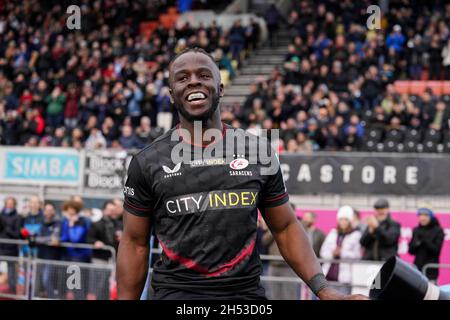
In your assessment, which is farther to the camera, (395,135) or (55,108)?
(55,108)

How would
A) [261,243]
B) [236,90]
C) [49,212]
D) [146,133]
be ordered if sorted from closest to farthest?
[261,243] → [49,212] → [146,133] → [236,90]

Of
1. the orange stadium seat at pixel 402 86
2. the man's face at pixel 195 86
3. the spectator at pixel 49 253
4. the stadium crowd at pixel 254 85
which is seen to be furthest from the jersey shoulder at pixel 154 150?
the orange stadium seat at pixel 402 86

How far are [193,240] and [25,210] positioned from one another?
32.1ft

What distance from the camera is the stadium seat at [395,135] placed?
1548 centimetres

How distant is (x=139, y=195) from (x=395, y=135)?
12.1 meters

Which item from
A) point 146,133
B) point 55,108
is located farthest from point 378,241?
point 55,108

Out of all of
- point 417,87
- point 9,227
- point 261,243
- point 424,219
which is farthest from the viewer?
point 417,87

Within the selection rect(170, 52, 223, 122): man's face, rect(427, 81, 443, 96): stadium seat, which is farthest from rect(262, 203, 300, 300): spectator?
rect(427, 81, 443, 96): stadium seat

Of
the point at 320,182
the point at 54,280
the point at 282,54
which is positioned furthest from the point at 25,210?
the point at 282,54

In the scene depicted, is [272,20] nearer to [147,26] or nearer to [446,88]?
[147,26]

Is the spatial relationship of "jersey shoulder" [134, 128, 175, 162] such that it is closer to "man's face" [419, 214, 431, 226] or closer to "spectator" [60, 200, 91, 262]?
"man's face" [419, 214, 431, 226]

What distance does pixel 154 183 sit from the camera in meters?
3.95

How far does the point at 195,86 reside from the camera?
3902 mm

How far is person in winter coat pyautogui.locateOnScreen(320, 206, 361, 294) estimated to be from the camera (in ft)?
34.4
